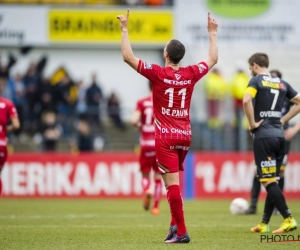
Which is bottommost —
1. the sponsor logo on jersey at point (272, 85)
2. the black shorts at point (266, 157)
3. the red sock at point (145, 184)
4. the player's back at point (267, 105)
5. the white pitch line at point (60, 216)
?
the white pitch line at point (60, 216)

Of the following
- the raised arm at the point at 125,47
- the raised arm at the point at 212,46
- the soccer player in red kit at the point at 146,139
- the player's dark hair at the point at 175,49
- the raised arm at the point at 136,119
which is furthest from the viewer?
the soccer player in red kit at the point at 146,139

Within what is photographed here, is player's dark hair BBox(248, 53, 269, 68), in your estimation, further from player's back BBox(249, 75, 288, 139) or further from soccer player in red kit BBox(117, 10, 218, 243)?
soccer player in red kit BBox(117, 10, 218, 243)

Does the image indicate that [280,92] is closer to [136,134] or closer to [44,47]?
[136,134]

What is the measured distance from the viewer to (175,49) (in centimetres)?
991

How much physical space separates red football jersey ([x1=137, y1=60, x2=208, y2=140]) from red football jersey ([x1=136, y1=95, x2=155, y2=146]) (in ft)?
19.0

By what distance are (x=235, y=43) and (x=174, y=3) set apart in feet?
8.30

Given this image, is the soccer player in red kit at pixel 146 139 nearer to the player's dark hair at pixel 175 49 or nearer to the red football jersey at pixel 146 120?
the red football jersey at pixel 146 120

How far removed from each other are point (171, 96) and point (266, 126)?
174 centimetres

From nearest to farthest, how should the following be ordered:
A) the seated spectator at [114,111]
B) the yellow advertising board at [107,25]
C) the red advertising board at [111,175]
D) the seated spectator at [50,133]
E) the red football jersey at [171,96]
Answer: the red football jersey at [171,96], the red advertising board at [111,175], the seated spectator at [50,133], the seated spectator at [114,111], the yellow advertising board at [107,25]

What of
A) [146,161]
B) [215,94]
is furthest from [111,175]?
[146,161]

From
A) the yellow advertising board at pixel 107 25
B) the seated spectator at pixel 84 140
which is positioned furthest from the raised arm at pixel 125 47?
the yellow advertising board at pixel 107 25

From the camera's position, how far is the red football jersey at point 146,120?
52.4 ft

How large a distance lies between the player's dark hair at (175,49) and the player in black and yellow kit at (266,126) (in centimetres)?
141

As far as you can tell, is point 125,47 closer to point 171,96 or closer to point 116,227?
point 171,96
